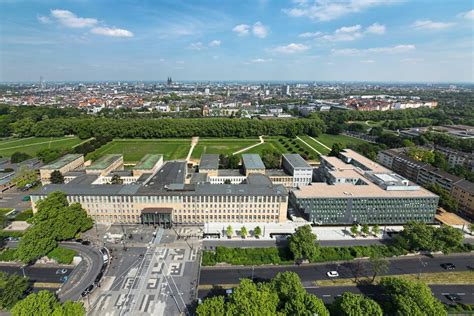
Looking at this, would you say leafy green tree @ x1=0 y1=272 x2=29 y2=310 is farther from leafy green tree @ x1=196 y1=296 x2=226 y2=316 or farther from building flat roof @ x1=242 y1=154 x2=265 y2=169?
building flat roof @ x1=242 y1=154 x2=265 y2=169

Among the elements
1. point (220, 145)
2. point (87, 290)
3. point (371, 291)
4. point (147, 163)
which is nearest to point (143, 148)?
point (220, 145)

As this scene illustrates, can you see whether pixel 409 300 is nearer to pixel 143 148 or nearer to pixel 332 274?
pixel 332 274

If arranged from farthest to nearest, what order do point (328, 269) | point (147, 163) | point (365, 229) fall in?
point (147, 163), point (365, 229), point (328, 269)

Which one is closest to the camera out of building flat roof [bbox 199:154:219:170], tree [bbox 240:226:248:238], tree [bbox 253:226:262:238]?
tree [bbox 240:226:248:238]

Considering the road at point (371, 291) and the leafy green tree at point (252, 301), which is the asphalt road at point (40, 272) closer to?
the road at point (371, 291)

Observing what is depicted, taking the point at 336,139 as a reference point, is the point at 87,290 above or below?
below

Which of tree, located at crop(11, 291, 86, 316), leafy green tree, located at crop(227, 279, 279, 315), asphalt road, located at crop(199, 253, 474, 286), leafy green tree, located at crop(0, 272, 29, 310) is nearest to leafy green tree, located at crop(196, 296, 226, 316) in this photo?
leafy green tree, located at crop(227, 279, 279, 315)

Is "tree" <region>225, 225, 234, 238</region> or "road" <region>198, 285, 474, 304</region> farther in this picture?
"tree" <region>225, 225, 234, 238</region>

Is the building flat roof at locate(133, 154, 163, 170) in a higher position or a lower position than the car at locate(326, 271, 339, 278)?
higher
